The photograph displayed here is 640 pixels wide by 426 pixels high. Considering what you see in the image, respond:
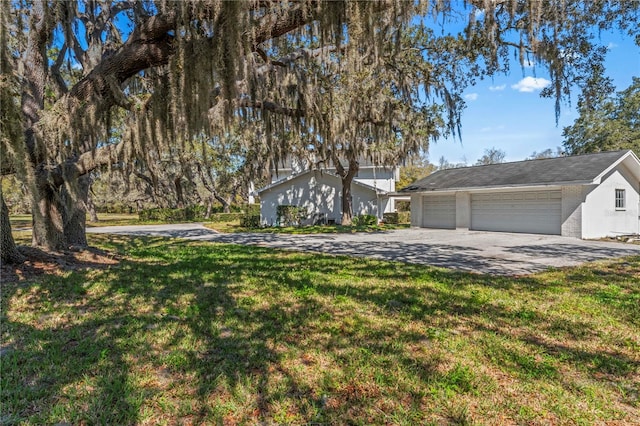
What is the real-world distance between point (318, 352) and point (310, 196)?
59.3 ft

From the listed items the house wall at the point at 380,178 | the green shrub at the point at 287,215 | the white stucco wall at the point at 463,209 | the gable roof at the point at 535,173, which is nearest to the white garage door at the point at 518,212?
the white stucco wall at the point at 463,209

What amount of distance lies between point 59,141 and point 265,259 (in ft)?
14.5

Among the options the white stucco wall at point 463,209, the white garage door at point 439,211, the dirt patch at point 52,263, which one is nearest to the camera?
the dirt patch at point 52,263

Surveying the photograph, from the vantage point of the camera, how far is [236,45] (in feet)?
13.2

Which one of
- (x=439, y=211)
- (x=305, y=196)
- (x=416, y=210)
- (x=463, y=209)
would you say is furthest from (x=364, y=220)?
(x=463, y=209)

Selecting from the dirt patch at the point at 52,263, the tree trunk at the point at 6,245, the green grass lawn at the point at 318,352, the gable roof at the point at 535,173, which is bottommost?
the green grass lawn at the point at 318,352

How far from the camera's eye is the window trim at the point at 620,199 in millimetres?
13906

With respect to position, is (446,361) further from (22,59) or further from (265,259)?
(22,59)

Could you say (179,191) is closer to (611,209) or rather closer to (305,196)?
(305,196)

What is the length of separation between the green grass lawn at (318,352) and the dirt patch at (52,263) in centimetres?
57

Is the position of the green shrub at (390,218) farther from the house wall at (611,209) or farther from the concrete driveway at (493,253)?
the house wall at (611,209)

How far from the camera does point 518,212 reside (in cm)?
Answer: 1470

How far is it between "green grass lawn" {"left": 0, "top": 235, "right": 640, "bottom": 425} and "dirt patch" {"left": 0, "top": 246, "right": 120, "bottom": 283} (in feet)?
1.88

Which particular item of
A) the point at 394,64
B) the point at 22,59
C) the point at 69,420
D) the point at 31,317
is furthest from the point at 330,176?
the point at 69,420
